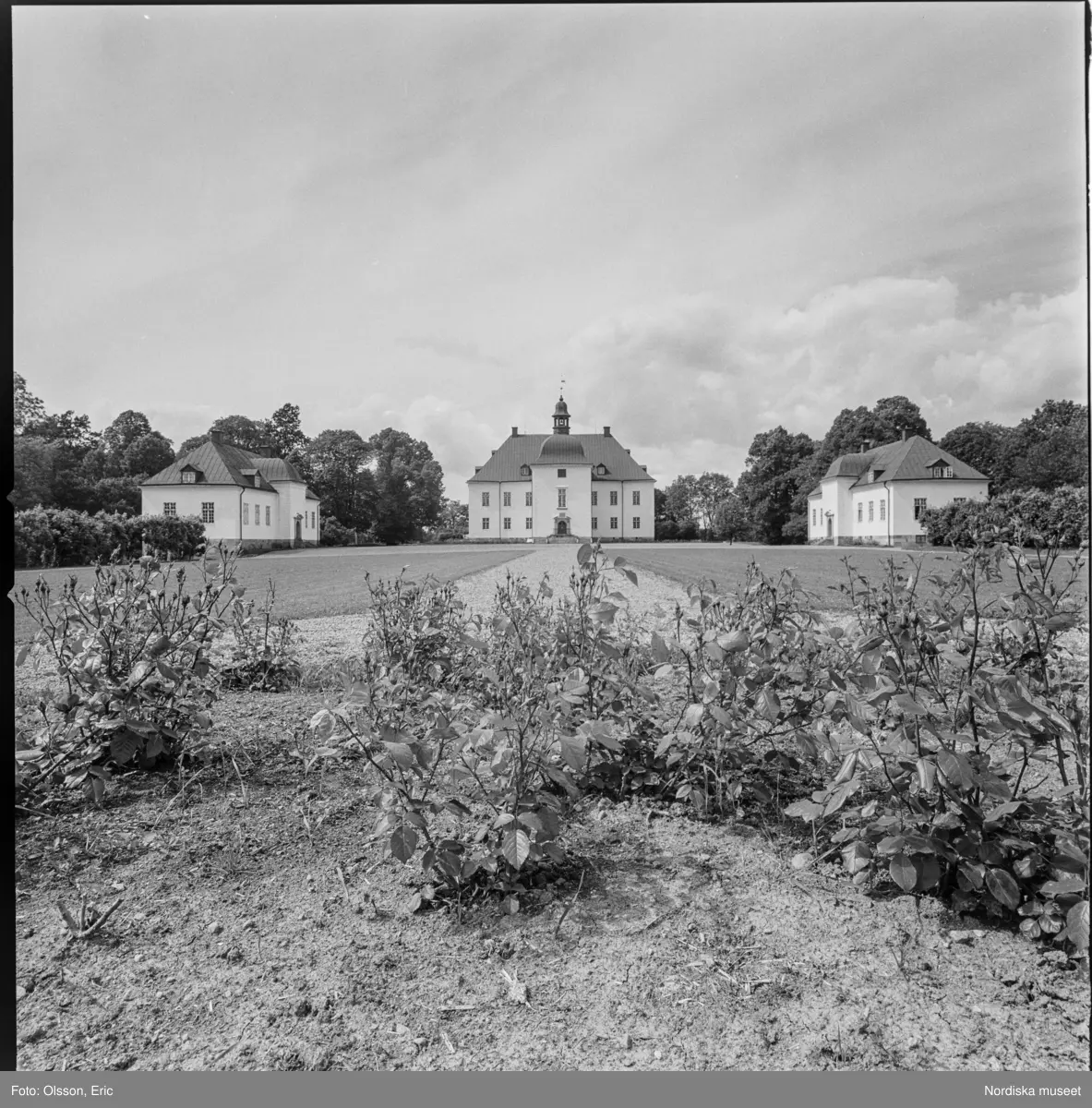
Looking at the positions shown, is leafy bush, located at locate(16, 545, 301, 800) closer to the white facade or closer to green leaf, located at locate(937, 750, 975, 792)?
the white facade

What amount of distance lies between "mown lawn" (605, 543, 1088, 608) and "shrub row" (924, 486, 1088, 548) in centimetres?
12

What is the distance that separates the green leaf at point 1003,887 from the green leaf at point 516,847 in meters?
0.91

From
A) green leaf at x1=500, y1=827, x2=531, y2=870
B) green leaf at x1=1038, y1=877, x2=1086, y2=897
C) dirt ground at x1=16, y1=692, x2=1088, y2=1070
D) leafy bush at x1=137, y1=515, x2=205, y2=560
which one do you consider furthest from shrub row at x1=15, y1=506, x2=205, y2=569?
green leaf at x1=1038, y1=877, x2=1086, y2=897

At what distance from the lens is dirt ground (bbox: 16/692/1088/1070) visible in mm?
1073

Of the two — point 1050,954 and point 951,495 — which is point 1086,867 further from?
point 951,495

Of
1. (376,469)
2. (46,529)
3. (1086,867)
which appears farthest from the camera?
(376,469)

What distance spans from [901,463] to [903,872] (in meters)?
2.63

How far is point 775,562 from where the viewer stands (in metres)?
2.77

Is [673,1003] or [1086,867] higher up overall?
[1086,867]

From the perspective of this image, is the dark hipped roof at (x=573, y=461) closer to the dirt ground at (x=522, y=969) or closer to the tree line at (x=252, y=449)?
the tree line at (x=252, y=449)

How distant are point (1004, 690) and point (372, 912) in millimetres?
1384

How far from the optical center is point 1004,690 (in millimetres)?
1231

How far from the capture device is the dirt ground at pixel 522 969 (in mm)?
1073
